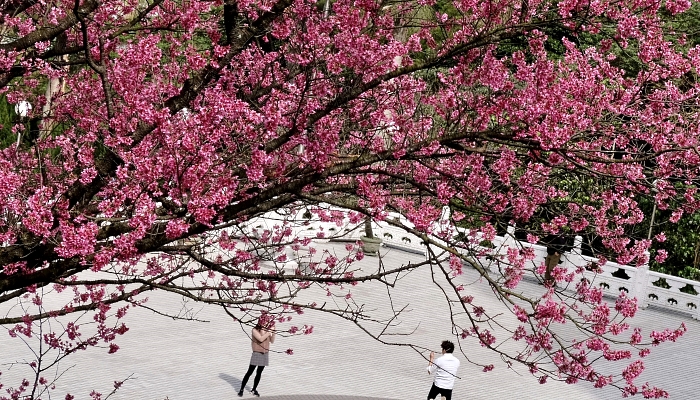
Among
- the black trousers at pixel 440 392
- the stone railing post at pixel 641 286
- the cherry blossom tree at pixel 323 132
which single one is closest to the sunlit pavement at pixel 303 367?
the black trousers at pixel 440 392

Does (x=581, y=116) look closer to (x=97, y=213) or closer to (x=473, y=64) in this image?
(x=473, y=64)

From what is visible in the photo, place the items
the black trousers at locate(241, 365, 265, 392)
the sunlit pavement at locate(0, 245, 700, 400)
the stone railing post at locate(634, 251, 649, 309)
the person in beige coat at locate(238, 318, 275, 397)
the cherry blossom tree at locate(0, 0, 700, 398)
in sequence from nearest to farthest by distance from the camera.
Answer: the cherry blossom tree at locate(0, 0, 700, 398)
the person in beige coat at locate(238, 318, 275, 397)
the black trousers at locate(241, 365, 265, 392)
the sunlit pavement at locate(0, 245, 700, 400)
the stone railing post at locate(634, 251, 649, 309)

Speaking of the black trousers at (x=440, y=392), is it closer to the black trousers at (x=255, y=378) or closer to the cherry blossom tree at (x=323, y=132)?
the black trousers at (x=255, y=378)

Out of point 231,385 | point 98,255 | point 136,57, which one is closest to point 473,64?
point 136,57

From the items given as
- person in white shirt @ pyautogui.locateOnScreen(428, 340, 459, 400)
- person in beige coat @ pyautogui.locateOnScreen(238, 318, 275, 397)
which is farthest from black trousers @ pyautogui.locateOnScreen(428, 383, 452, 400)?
person in beige coat @ pyautogui.locateOnScreen(238, 318, 275, 397)

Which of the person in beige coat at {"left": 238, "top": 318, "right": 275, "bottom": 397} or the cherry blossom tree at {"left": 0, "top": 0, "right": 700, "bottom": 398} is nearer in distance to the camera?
the cherry blossom tree at {"left": 0, "top": 0, "right": 700, "bottom": 398}

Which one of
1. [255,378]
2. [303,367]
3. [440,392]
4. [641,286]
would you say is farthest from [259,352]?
[641,286]

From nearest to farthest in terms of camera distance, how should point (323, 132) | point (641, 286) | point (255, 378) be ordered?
point (323, 132) → point (255, 378) → point (641, 286)

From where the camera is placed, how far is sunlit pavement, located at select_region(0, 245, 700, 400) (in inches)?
602

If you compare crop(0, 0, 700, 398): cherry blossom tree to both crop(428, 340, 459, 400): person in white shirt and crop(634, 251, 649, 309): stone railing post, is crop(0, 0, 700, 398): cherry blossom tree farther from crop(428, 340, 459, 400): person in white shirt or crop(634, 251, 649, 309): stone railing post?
crop(634, 251, 649, 309): stone railing post

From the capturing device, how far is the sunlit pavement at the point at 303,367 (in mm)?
15297

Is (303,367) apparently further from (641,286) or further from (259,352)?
(641,286)

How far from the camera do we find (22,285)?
6703mm

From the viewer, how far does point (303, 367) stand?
16.7m
